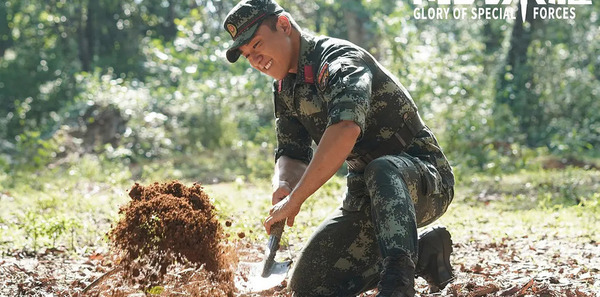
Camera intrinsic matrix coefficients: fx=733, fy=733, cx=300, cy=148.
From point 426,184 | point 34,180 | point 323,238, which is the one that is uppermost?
point 426,184

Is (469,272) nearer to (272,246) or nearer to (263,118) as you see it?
(272,246)

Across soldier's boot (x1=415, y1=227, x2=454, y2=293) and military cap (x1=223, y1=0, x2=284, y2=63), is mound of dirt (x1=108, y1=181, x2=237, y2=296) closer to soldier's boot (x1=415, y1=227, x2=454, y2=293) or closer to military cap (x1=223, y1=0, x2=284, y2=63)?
military cap (x1=223, y1=0, x2=284, y2=63)

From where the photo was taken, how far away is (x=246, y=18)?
3068 mm

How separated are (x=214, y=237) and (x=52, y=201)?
3347mm

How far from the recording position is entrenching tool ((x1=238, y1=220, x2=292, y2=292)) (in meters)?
3.13

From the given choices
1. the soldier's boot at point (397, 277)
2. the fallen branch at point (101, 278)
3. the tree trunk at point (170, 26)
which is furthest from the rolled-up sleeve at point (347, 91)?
the tree trunk at point (170, 26)

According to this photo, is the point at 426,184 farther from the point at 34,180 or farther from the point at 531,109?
the point at 531,109

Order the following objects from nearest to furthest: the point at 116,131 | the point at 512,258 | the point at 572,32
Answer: the point at 512,258
the point at 116,131
the point at 572,32

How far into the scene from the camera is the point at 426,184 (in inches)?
120

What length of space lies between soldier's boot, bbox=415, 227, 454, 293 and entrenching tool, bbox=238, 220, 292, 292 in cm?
61

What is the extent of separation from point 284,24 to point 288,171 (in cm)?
70

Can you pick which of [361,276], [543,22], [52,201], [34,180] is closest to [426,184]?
[361,276]

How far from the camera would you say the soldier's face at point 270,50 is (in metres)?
3.09

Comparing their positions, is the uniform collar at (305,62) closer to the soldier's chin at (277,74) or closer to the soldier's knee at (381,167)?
the soldier's chin at (277,74)
